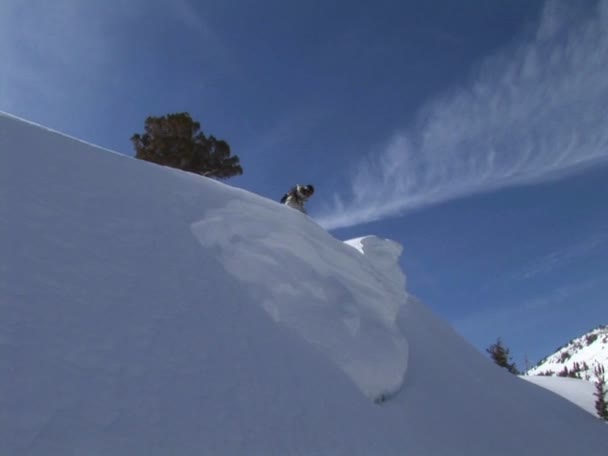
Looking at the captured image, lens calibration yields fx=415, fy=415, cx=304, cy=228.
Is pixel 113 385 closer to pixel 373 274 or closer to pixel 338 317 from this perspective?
pixel 338 317

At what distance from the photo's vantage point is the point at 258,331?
420 cm

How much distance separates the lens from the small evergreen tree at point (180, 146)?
1862 cm

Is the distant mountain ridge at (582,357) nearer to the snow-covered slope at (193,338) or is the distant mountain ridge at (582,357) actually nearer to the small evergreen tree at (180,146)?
the small evergreen tree at (180,146)

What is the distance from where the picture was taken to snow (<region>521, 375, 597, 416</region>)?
10953 mm

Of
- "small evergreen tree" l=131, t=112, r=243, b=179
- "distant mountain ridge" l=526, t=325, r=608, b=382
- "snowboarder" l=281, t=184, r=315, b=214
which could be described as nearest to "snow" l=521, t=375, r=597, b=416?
"snowboarder" l=281, t=184, r=315, b=214

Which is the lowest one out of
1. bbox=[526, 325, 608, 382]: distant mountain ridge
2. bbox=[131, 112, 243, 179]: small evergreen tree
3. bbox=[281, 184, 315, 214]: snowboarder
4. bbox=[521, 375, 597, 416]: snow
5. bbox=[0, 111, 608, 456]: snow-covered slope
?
bbox=[0, 111, 608, 456]: snow-covered slope

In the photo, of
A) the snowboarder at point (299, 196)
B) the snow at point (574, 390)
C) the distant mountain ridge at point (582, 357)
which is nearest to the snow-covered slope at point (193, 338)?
the snowboarder at point (299, 196)

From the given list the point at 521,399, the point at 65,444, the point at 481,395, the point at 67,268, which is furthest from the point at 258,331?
the point at 521,399

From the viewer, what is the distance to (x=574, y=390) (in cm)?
1251

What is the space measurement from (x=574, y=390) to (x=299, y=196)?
33.8 ft

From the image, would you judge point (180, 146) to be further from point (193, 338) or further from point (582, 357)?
point (582, 357)

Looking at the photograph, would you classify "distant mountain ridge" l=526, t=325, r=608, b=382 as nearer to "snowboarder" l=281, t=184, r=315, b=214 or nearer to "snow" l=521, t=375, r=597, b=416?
"snow" l=521, t=375, r=597, b=416

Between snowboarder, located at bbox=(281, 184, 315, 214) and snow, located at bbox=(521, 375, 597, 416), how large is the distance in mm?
8613

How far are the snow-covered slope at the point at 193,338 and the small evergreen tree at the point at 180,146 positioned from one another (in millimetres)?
12334
